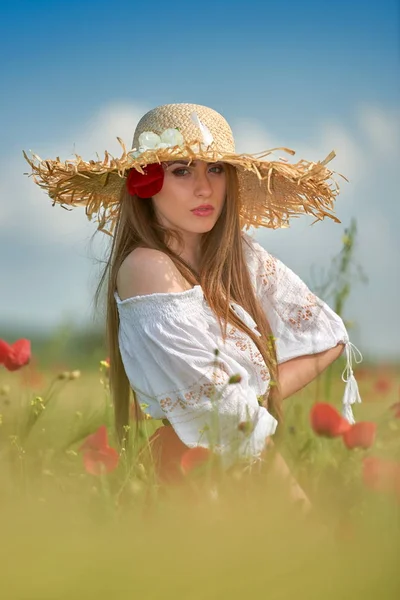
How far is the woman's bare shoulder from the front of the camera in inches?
90.5

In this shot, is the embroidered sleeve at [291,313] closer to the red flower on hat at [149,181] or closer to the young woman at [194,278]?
the young woman at [194,278]

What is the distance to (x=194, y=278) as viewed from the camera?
7.97ft

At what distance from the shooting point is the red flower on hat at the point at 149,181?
2.42 metres

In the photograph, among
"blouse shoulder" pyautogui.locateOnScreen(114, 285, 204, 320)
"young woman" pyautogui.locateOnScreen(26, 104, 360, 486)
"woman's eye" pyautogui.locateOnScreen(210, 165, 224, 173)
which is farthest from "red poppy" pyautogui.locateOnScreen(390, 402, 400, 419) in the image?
"woman's eye" pyautogui.locateOnScreen(210, 165, 224, 173)

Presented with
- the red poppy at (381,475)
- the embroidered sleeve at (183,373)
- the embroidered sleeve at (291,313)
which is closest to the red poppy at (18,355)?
the embroidered sleeve at (183,373)

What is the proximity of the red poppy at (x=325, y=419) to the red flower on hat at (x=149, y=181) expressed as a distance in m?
1.42

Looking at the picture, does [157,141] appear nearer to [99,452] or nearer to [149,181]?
[149,181]

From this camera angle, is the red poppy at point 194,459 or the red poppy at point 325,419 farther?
the red poppy at point 194,459

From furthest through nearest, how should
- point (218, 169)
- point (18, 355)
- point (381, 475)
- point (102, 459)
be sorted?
point (218, 169) < point (18, 355) < point (102, 459) < point (381, 475)

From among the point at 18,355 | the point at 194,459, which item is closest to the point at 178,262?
the point at 18,355

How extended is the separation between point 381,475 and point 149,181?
164cm

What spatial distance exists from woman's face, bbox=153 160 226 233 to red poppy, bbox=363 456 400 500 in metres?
1.52

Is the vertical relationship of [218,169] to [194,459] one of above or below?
above

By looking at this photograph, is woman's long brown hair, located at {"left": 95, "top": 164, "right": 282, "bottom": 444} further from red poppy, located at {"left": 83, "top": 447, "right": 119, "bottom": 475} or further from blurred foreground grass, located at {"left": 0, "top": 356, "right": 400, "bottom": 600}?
blurred foreground grass, located at {"left": 0, "top": 356, "right": 400, "bottom": 600}
